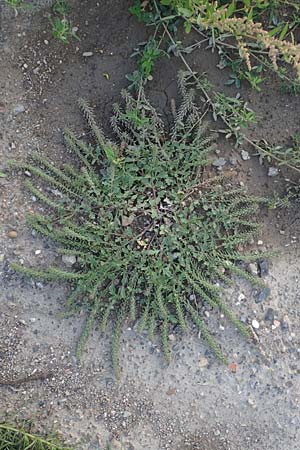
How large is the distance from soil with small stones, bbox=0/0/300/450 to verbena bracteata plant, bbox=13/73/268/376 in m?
0.12

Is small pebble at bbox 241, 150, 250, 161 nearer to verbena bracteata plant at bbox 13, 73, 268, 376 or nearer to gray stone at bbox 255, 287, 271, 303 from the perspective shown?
verbena bracteata plant at bbox 13, 73, 268, 376

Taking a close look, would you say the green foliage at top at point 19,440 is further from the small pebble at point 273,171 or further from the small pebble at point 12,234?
the small pebble at point 273,171

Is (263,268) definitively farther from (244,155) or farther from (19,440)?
(19,440)

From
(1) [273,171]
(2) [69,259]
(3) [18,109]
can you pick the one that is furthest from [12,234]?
(1) [273,171]

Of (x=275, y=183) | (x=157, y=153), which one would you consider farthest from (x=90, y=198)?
(x=275, y=183)

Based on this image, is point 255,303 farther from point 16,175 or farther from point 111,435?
point 16,175

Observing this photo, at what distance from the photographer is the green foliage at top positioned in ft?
10.3

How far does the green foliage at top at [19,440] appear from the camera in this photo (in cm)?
314

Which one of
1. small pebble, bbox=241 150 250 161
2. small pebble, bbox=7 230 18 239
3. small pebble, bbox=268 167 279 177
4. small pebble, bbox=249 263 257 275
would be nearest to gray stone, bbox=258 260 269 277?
small pebble, bbox=249 263 257 275

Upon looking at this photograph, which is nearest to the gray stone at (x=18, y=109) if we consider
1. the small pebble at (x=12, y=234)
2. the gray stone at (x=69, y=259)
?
the small pebble at (x=12, y=234)

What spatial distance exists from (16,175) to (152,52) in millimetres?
1047

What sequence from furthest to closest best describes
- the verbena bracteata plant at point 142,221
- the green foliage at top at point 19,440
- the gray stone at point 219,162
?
1. the gray stone at point 219,162
2. the verbena bracteata plant at point 142,221
3. the green foliage at top at point 19,440

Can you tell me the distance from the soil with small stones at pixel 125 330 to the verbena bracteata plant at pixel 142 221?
0.12m

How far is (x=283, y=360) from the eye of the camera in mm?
3506
